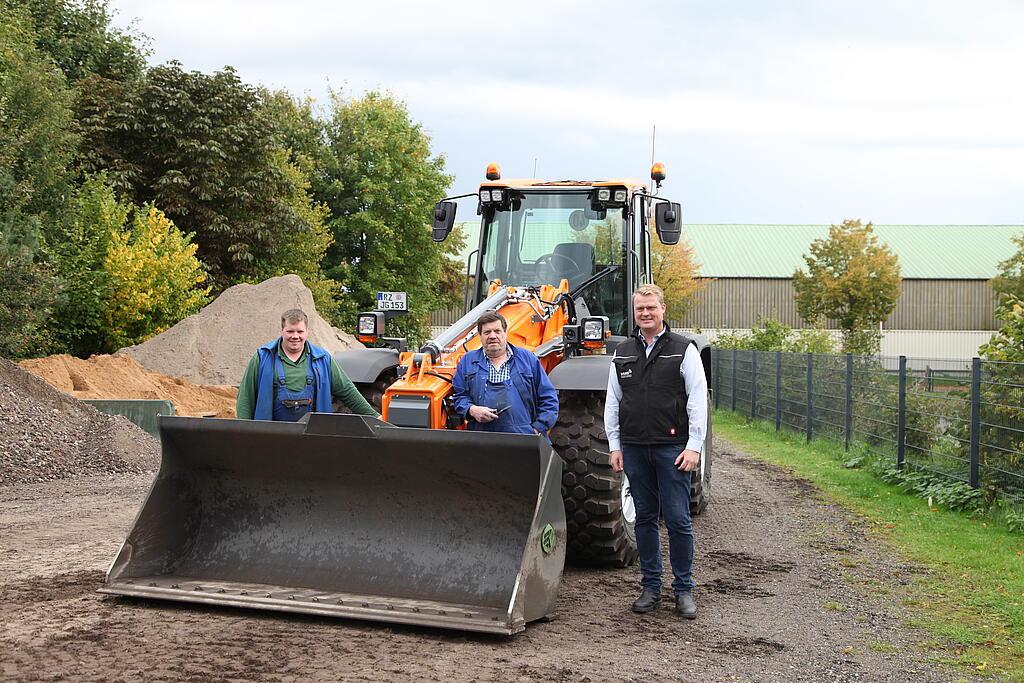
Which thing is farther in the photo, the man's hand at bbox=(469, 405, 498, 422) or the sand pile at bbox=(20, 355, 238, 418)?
the sand pile at bbox=(20, 355, 238, 418)

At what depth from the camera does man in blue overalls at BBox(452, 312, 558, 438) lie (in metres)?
6.70

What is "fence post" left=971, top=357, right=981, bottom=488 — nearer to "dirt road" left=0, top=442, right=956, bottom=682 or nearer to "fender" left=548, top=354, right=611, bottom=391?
"dirt road" left=0, top=442, right=956, bottom=682

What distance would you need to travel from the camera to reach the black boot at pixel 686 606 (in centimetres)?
630

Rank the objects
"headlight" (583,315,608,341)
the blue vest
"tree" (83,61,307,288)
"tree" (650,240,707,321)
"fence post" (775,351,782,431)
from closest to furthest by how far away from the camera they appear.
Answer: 1. the blue vest
2. "headlight" (583,315,608,341)
3. "fence post" (775,351,782,431)
4. "tree" (83,61,307,288)
5. "tree" (650,240,707,321)

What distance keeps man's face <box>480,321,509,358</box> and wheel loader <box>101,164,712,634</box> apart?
22.4 inches

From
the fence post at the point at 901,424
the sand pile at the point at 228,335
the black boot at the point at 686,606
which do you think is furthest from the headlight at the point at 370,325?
the sand pile at the point at 228,335

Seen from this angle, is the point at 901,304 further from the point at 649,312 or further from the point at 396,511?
the point at 396,511

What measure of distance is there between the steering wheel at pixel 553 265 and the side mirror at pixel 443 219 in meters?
0.78

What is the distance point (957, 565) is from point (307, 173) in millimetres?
38158

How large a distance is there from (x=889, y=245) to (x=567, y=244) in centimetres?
5528

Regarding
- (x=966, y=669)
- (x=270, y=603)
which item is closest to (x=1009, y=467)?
(x=966, y=669)

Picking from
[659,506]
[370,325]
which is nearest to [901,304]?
[370,325]

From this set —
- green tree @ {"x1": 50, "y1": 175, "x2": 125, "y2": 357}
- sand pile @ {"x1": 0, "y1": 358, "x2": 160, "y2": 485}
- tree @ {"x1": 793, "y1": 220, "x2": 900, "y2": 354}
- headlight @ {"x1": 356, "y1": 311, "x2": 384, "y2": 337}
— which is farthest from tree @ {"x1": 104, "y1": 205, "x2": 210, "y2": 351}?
tree @ {"x1": 793, "y1": 220, "x2": 900, "y2": 354}

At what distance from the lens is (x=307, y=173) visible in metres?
43.6
